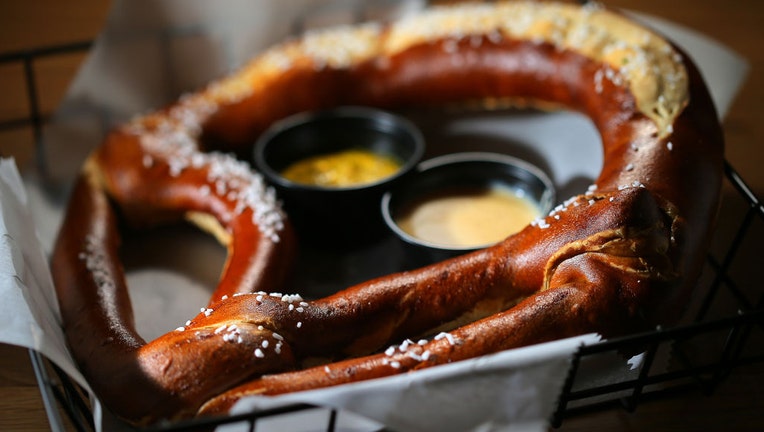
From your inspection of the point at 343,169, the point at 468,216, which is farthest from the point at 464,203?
the point at 343,169

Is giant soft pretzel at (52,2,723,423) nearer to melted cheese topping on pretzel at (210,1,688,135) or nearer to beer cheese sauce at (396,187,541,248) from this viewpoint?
melted cheese topping on pretzel at (210,1,688,135)

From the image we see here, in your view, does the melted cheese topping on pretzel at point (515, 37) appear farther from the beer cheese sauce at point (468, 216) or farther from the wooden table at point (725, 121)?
the wooden table at point (725, 121)

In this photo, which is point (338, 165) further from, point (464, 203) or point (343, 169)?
point (464, 203)

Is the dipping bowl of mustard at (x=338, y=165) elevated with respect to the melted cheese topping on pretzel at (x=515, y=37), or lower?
lower

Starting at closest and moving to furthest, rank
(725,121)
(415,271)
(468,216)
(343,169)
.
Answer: (415,271)
(468,216)
(343,169)
(725,121)

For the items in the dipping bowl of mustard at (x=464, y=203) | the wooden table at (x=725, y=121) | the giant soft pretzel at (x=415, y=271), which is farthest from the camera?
the dipping bowl of mustard at (x=464, y=203)

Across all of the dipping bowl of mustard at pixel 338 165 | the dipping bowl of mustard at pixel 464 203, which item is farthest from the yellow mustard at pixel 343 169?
the dipping bowl of mustard at pixel 464 203
